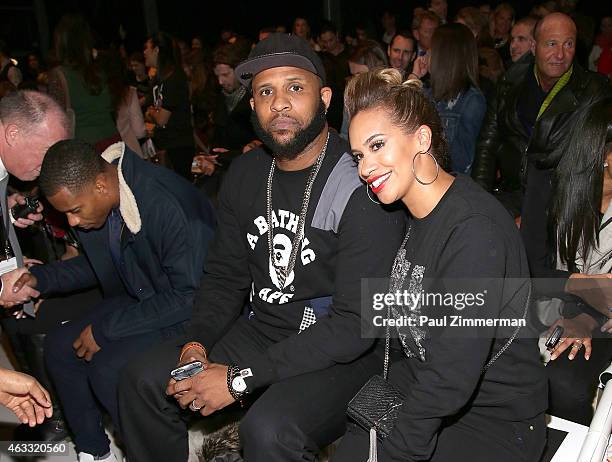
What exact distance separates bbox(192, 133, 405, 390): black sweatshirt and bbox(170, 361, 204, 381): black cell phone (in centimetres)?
18

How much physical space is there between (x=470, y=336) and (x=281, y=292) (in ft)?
2.76

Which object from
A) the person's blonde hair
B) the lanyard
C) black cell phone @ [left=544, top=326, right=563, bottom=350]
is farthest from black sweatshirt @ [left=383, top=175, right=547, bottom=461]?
the lanyard

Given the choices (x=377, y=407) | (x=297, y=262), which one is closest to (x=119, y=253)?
(x=297, y=262)

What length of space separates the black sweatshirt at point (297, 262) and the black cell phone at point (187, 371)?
0.18 meters

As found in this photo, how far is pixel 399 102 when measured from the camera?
6.20ft

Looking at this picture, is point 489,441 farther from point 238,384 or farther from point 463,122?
point 463,122

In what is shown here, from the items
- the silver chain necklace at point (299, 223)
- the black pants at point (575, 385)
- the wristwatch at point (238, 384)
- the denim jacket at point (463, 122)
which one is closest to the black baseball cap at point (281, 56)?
the silver chain necklace at point (299, 223)

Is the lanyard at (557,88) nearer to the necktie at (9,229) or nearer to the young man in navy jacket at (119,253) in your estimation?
the young man in navy jacket at (119,253)

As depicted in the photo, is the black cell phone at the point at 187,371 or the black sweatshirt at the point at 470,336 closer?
the black sweatshirt at the point at 470,336

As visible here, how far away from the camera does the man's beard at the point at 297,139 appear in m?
2.29

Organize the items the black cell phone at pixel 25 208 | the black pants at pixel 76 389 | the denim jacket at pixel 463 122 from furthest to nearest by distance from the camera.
→ the denim jacket at pixel 463 122 → the black cell phone at pixel 25 208 → the black pants at pixel 76 389

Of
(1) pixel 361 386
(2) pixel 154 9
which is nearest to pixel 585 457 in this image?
(1) pixel 361 386

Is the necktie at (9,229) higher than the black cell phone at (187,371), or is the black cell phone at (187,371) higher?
the necktie at (9,229)

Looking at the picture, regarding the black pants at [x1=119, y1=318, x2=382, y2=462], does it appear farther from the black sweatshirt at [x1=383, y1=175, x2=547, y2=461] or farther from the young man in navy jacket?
the black sweatshirt at [x1=383, y1=175, x2=547, y2=461]
